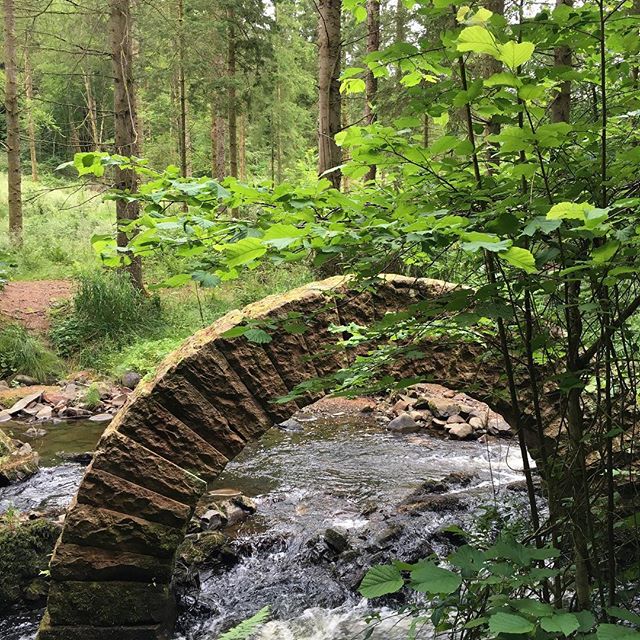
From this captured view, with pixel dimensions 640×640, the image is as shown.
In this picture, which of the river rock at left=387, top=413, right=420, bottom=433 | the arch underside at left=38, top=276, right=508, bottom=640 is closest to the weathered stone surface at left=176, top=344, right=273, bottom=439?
the arch underside at left=38, top=276, right=508, bottom=640

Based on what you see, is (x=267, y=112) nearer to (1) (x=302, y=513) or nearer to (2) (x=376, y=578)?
(1) (x=302, y=513)

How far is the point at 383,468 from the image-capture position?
6.59 m

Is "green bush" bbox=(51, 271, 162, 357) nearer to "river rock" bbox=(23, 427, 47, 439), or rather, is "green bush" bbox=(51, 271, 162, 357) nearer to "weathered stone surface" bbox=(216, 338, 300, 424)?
"river rock" bbox=(23, 427, 47, 439)

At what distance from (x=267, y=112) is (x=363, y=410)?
44.8ft

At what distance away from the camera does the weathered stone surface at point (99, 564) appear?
3.32m

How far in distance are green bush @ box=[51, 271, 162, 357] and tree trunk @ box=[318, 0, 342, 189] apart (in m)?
6.27

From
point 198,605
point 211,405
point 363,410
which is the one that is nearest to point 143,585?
point 198,605

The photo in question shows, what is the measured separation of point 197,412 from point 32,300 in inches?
424

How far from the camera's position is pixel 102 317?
11.2 meters

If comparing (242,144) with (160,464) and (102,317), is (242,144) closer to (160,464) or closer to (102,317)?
(102,317)

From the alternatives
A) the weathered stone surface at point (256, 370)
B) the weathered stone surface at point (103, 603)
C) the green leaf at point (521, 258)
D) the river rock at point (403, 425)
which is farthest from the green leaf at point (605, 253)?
the river rock at point (403, 425)

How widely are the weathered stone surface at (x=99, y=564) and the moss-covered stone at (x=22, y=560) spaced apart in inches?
35.6

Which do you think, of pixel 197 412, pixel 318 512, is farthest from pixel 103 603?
pixel 318 512

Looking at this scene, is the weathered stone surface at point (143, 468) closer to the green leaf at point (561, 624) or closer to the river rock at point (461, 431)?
the green leaf at point (561, 624)
